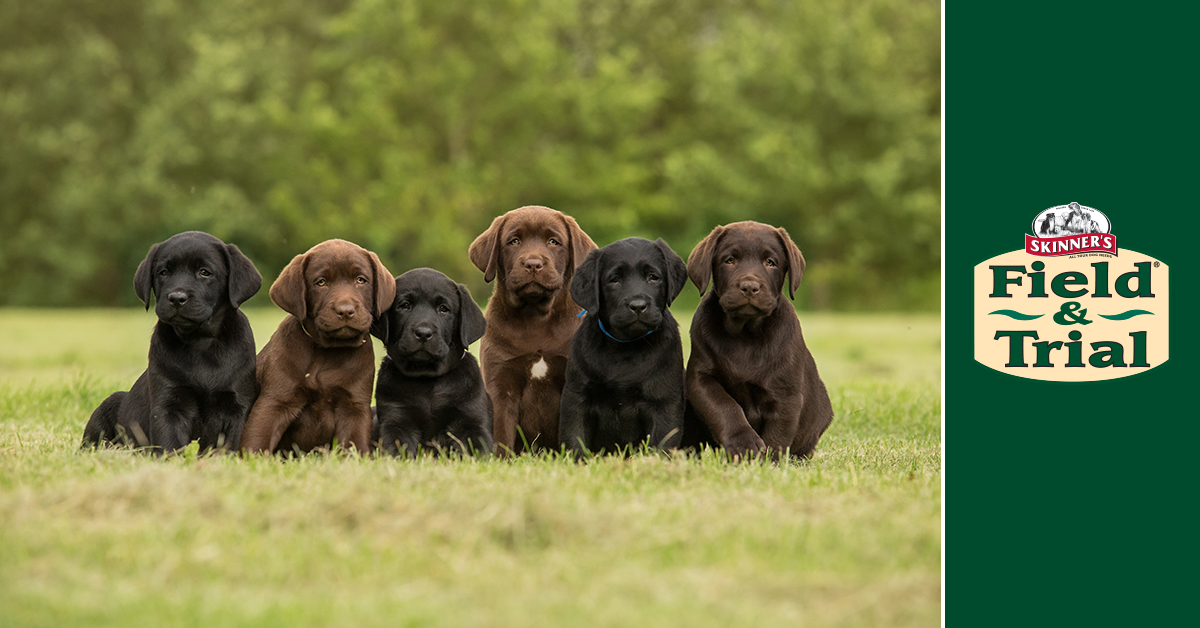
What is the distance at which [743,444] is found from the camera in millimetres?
5379

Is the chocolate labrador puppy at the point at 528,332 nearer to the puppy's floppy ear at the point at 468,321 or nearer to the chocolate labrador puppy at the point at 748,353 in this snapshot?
the puppy's floppy ear at the point at 468,321

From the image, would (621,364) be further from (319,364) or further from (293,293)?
(293,293)

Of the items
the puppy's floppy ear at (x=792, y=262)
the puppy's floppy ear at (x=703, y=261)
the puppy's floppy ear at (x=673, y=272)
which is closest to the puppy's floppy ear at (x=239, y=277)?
the puppy's floppy ear at (x=673, y=272)

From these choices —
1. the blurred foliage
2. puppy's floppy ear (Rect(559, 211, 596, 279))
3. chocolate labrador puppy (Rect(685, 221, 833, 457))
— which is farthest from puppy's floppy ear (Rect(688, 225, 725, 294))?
the blurred foliage

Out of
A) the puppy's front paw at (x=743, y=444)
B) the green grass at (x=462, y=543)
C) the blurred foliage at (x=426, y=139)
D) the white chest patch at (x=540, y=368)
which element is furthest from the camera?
the blurred foliage at (x=426, y=139)

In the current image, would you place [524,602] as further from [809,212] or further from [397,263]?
[809,212]

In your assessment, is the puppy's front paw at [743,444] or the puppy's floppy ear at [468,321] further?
the puppy's floppy ear at [468,321]

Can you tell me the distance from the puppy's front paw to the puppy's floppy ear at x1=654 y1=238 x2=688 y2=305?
73 centimetres

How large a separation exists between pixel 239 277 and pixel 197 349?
0.40 metres

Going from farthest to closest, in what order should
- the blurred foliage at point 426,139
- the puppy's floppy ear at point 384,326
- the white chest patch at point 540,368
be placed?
1. the blurred foliage at point 426,139
2. the white chest patch at point 540,368
3. the puppy's floppy ear at point 384,326

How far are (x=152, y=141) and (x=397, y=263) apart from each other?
6976mm

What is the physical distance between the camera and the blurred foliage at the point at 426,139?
28625 mm

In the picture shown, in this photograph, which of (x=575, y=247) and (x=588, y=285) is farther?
(x=575, y=247)

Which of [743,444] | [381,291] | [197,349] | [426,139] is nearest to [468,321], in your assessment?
[381,291]
